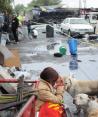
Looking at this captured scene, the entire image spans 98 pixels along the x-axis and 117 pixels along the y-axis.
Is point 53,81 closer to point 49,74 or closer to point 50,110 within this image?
point 49,74

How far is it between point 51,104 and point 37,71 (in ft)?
28.2

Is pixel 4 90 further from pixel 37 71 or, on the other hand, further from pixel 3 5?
pixel 3 5

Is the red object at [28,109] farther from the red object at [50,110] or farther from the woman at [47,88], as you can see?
the woman at [47,88]

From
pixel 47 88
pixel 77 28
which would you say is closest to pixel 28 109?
pixel 47 88

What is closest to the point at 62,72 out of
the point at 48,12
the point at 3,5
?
the point at 3,5

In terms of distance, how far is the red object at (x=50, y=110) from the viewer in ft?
20.0

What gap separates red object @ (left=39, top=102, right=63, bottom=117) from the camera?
6085 millimetres

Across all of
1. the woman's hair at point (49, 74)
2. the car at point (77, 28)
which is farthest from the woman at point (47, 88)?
the car at point (77, 28)

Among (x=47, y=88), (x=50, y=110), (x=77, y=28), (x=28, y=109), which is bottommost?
(x=77, y=28)

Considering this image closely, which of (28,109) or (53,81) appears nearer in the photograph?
(28,109)

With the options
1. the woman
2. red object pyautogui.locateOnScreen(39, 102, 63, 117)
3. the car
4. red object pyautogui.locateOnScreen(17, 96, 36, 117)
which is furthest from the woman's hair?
the car

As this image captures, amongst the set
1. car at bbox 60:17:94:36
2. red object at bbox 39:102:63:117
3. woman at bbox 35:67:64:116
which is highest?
woman at bbox 35:67:64:116

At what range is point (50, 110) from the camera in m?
6.12

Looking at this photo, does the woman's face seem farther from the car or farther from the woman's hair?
the car
